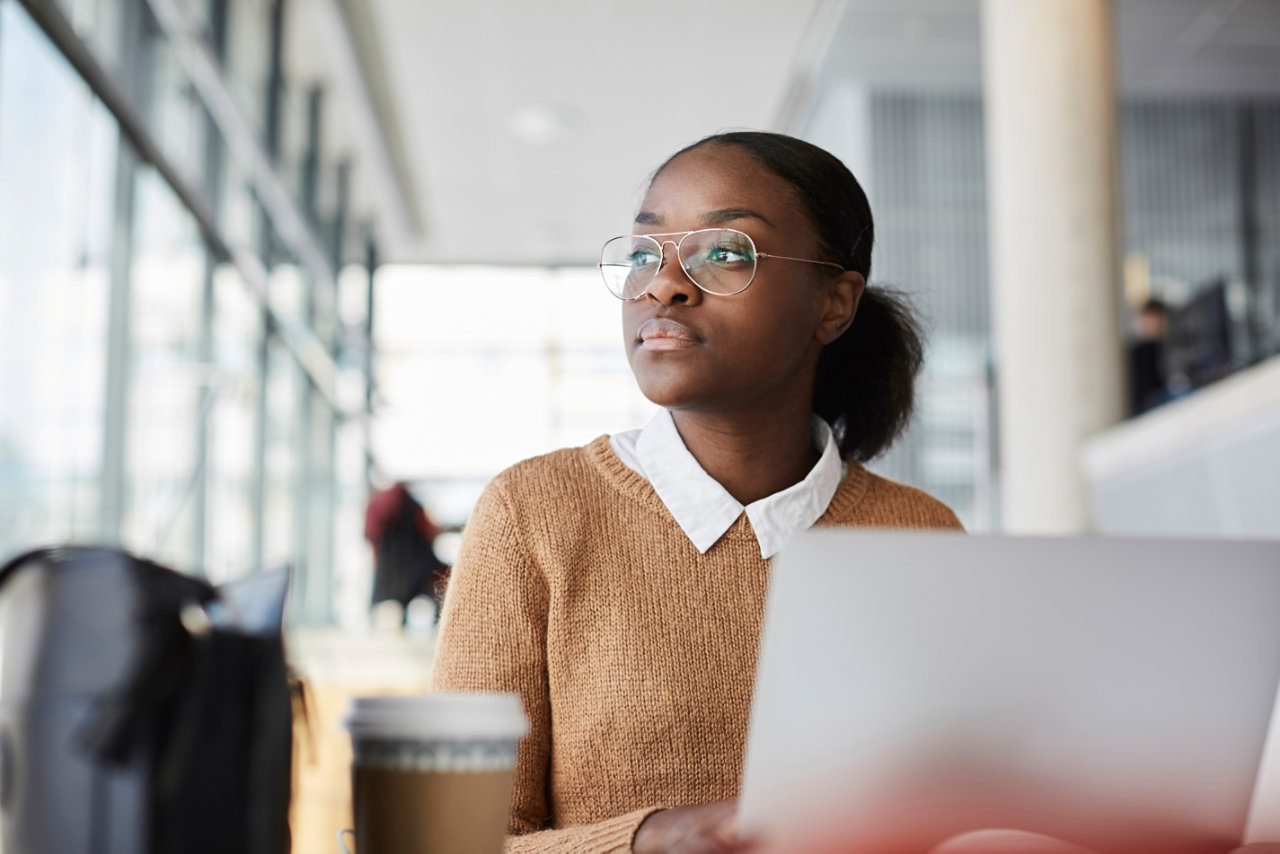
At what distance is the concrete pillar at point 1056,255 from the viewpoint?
4.21 metres

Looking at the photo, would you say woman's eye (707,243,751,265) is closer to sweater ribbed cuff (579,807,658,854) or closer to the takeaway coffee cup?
sweater ribbed cuff (579,807,658,854)

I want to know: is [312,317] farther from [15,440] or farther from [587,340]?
[15,440]

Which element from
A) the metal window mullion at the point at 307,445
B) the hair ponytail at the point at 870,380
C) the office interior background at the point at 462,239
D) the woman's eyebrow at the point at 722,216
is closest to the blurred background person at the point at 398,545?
the office interior background at the point at 462,239

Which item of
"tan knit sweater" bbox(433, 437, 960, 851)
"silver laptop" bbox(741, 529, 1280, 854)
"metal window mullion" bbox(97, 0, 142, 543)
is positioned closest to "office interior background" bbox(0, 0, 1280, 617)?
"metal window mullion" bbox(97, 0, 142, 543)

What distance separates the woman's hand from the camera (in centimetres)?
71

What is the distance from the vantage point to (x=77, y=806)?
0.51 meters

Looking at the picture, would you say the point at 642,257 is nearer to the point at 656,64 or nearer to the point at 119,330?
the point at 119,330

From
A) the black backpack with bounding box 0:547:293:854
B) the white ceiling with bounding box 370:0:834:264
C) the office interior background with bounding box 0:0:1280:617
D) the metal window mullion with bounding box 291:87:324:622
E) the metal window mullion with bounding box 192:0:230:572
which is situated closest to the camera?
the black backpack with bounding box 0:547:293:854

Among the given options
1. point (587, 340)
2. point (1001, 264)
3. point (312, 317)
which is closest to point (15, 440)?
point (1001, 264)

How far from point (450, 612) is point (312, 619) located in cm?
733

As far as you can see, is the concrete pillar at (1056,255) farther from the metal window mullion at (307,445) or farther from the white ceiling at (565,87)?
the metal window mullion at (307,445)

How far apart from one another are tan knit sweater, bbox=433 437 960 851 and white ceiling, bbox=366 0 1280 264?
460cm

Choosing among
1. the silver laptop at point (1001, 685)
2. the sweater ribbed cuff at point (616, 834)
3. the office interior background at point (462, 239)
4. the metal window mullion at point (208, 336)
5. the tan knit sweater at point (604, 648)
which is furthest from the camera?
the metal window mullion at point (208, 336)

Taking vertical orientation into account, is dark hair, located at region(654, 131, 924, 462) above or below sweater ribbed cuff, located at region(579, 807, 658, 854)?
above
